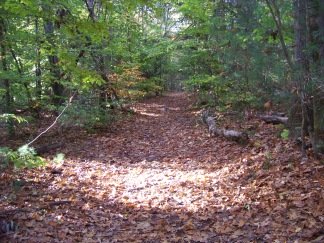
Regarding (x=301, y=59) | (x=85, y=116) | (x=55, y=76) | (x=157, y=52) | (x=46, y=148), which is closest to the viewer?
(x=301, y=59)

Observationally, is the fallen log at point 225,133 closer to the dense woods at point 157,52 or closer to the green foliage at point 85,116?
the dense woods at point 157,52

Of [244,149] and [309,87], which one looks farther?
[244,149]

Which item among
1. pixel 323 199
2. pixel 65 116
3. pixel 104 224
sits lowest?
pixel 104 224

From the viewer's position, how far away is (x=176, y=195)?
6.39 metres

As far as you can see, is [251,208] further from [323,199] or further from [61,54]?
[61,54]

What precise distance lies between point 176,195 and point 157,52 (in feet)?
43.3

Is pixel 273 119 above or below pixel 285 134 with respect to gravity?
above

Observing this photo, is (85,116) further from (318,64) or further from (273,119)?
(318,64)

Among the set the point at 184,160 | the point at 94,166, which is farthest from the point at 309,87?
the point at 94,166

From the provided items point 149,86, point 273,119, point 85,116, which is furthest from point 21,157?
point 149,86

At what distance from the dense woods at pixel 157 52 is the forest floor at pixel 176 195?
2.00ft

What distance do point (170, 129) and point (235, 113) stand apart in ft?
8.33

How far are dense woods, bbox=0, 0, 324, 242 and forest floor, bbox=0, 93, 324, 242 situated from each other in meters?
0.61

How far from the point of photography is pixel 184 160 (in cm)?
882
